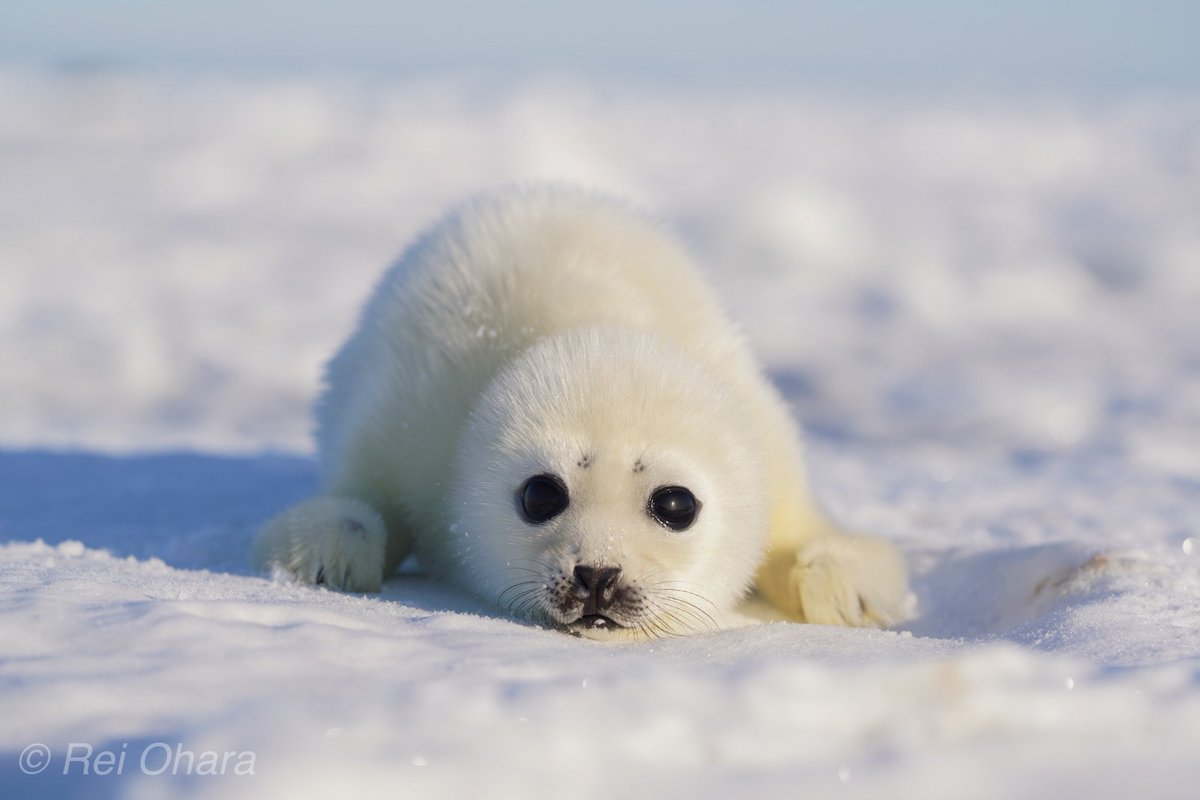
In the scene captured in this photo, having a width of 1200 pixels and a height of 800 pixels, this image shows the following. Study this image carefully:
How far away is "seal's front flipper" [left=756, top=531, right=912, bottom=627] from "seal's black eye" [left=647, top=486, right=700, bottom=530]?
53cm

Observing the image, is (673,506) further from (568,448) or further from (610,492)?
(568,448)

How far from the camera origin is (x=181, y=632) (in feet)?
6.26

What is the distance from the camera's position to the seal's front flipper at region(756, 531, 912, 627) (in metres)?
2.93

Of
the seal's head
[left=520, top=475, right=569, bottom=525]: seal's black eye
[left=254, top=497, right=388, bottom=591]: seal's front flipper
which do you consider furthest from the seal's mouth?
[left=254, top=497, right=388, bottom=591]: seal's front flipper

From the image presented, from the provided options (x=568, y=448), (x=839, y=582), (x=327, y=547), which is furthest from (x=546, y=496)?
(x=839, y=582)

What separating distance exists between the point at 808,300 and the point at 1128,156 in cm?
1097

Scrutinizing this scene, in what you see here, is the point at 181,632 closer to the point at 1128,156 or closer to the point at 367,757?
the point at 367,757

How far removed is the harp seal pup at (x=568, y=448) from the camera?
254cm

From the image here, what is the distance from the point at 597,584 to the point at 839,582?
0.75 metres

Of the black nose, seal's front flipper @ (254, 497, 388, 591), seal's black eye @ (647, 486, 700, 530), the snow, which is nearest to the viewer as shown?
Result: the snow

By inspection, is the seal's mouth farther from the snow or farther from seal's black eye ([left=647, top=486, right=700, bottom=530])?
seal's black eye ([left=647, top=486, right=700, bottom=530])

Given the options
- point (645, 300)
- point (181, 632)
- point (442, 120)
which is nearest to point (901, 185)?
point (442, 120)

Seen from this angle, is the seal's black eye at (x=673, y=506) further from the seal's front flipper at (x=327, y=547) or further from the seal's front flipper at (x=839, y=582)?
the seal's front flipper at (x=327, y=547)

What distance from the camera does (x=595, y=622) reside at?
2482 millimetres
